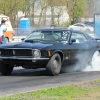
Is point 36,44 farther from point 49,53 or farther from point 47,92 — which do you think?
point 47,92

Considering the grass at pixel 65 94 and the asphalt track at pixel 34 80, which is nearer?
the grass at pixel 65 94

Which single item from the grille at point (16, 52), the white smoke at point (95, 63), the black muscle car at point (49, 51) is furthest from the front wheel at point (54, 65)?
the white smoke at point (95, 63)

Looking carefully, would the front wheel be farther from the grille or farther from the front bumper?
the grille

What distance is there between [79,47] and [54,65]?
1506mm

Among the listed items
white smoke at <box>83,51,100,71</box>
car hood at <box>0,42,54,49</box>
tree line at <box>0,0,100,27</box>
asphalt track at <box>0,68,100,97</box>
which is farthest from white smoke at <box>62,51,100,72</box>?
tree line at <box>0,0,100,27</box>

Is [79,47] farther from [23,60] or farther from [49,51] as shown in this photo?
[23,60]

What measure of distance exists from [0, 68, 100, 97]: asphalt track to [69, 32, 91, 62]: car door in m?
0.54

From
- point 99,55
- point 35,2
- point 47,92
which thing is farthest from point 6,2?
point 47,92

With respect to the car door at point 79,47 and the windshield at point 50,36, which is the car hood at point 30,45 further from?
the car door at point 79,47

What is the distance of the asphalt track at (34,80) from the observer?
9.61 metres

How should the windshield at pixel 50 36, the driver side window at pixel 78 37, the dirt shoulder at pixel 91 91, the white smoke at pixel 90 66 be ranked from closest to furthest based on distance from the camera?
the dirt shoulder at pixel 91 91 → the windshield at pixel 50 36 → the driver side window at pixel 78 37 → the white smoke at pixel 90 66

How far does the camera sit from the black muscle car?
38.9 ft

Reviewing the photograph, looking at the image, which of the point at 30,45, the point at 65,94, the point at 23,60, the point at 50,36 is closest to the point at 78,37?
the point at 50,36

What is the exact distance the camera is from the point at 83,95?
8.34 metres
